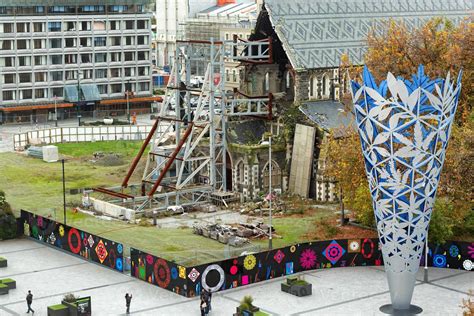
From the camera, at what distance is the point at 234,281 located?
68.2 meters

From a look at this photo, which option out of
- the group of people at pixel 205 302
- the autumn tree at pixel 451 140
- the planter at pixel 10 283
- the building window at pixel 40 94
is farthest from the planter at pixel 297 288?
the building window at pixel 40 94

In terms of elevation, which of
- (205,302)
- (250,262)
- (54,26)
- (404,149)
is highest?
(54,26)

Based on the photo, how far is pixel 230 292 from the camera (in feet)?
221

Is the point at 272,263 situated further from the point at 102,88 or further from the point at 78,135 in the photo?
the point at 102,88

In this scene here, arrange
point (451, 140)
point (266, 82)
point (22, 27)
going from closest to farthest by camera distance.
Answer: point (451, 140) → point (266, 82) → point (22, 27)

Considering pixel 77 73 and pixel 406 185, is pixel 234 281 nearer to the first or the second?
pixel 406 185

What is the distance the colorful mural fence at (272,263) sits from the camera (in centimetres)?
6644

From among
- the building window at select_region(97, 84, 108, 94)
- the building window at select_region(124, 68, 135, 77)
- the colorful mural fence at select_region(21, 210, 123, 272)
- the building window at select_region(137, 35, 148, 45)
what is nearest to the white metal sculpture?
the colorful mural fence at select_region(21, 210, 123, 272)

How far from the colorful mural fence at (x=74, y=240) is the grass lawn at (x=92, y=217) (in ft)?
9.80

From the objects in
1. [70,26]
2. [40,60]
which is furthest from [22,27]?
[70,26]

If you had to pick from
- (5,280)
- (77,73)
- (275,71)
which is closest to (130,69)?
(77,73)

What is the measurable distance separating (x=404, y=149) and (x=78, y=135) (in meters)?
70.3

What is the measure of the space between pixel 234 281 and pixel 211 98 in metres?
27.0

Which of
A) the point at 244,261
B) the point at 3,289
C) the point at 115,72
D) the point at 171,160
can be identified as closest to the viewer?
the point at 3,289
